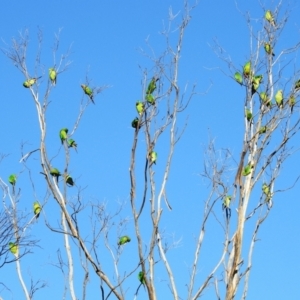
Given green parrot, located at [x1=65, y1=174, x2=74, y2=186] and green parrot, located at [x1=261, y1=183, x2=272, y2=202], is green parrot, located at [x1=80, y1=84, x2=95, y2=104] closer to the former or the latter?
green parrot, located at [x1=65, y1=174, x2=74, y2=186]

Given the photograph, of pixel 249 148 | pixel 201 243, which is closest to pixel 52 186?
pixel 201 243

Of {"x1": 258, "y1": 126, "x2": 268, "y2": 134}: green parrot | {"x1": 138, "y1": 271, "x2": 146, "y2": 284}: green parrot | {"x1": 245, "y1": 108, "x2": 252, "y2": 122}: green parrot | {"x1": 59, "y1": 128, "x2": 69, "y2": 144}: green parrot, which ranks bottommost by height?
{"x1": 138, "y1": 271, "x2": 146, "y2": 284}: green parrot

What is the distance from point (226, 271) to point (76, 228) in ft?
4.30

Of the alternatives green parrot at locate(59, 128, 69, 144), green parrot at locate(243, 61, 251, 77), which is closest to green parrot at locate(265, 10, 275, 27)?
green parrot at locate(243, 61, 251, 77)

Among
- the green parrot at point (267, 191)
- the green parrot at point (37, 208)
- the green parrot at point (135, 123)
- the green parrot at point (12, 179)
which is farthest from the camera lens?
the green parrot at point (12, 179)

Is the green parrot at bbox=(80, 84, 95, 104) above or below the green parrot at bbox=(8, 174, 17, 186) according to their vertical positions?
above

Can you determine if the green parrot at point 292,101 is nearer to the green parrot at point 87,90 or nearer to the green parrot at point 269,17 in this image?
the green parrot at point 269,17

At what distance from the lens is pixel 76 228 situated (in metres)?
5.22

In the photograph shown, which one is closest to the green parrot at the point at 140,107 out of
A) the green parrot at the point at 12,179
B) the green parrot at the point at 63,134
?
the green parrot at the point at 63,134

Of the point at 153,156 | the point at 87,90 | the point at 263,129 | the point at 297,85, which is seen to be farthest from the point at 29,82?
the point at 297,85

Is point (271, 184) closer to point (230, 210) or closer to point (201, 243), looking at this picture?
point (230, 210)

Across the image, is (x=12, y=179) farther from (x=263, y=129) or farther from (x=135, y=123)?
(x=263, y=129)

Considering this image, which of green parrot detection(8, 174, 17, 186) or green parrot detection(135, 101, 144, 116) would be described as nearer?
green parrot detection(135, 101, 144, 116)

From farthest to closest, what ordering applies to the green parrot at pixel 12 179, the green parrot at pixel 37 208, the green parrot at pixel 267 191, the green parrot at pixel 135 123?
the green parrot at pixel 12 179 < the green parrot at pixel 37 208 < the green parrot at pixel 267 191 < the green parrot at pixel 135 123
